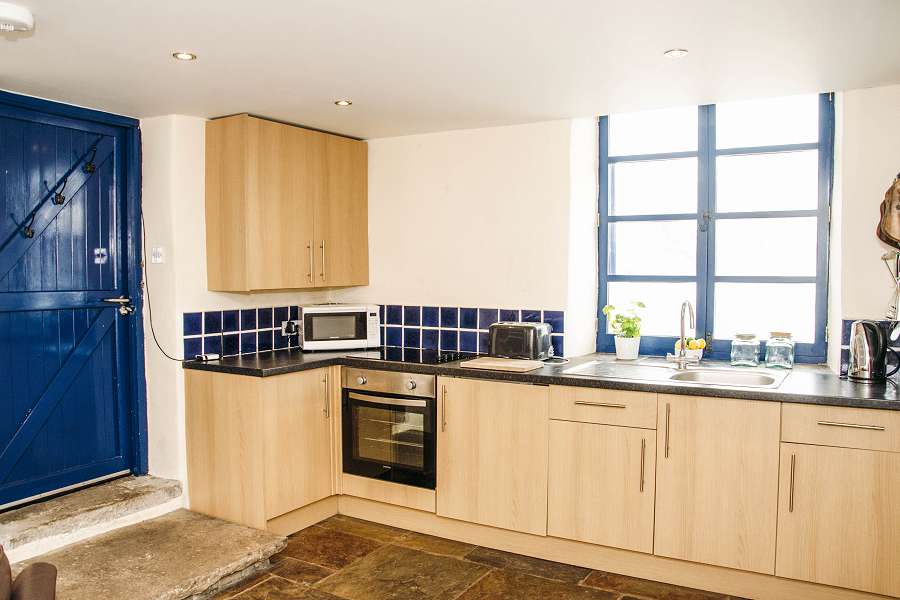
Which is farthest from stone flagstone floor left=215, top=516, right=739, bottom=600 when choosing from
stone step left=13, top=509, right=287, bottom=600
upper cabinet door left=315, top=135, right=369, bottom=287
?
upper cabinet door left=315, top=135, right=369, bottom=287

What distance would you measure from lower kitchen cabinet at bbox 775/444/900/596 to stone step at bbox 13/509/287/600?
2277 mm

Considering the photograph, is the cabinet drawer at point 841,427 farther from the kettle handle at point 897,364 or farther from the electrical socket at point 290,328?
the electrical socket at point 290,328

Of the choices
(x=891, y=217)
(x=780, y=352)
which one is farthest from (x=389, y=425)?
(x=891, y=217)

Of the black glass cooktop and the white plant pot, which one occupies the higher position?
the white plant pot

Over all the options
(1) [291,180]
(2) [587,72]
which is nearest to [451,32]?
(2) [587,72]

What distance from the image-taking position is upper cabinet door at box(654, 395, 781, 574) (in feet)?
9.48

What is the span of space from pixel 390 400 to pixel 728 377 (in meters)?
1.72

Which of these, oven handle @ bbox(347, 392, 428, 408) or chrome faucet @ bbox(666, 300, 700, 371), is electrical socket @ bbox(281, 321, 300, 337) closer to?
oven handle @ bbox(347, 392, 428, 408)

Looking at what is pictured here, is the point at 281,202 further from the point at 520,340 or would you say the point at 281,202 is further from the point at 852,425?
the point at 852,425

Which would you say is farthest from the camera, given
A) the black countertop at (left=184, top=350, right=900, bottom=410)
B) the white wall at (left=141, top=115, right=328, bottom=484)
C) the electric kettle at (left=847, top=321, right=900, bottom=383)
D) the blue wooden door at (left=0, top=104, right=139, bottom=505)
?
the white wall at (left=141, top=115, right=328, bottom=484)

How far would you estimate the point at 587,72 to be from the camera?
3.02 metres

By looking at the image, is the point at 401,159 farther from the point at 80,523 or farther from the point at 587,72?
the point at 80,523

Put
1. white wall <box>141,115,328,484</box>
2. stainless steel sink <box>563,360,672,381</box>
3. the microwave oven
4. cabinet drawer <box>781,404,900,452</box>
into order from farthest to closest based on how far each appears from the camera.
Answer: the microwave oven
white wall <box>141,115,328,484</box>
stainless steel sink <box>563,360,672,381</box>
cabinet drawer <box>781,404,900,452</box>

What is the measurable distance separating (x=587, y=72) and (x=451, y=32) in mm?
759
